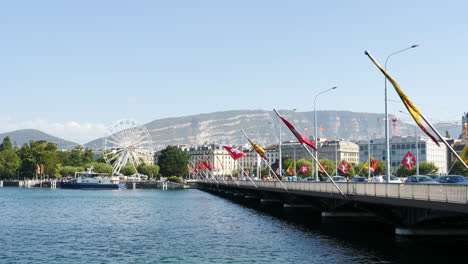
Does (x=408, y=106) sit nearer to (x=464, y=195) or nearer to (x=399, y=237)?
(x=464, y=195)

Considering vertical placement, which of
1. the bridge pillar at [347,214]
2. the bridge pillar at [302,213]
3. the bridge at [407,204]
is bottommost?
the bridge pillar at [302,213]

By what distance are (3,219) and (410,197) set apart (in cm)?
5173

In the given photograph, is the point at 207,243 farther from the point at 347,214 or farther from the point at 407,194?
the point at 347,214

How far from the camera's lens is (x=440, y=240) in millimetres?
46375

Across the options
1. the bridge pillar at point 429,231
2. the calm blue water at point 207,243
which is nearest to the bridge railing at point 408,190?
the bridge pillar at point 429,231

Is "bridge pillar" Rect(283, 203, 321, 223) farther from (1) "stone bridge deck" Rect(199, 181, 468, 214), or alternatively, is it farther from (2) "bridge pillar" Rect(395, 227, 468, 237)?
(2) "bridge pillar" Rect(395, 227, 468, 237)

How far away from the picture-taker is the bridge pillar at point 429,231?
4666cm

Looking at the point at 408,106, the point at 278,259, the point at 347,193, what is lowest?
the point at 278,259

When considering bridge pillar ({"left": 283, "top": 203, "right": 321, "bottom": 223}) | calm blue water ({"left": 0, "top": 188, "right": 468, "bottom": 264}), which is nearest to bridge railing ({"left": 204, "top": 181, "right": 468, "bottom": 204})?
calm blue water ({"left": 0, "top": 188, "right": 468, "bottom": 264})

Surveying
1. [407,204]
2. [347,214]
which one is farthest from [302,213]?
[407,204]

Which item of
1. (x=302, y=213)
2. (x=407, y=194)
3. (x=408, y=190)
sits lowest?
(x=302, y=213)

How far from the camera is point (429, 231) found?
47.0m

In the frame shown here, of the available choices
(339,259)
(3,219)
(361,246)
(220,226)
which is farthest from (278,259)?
(3,219)

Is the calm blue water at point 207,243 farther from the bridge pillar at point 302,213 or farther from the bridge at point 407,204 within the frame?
the bridge pillar at point 302,213
